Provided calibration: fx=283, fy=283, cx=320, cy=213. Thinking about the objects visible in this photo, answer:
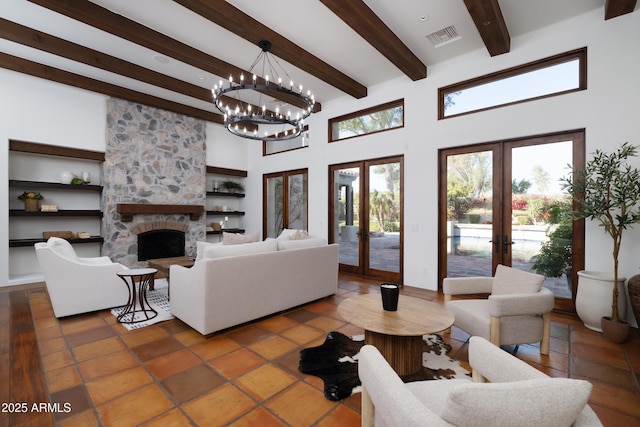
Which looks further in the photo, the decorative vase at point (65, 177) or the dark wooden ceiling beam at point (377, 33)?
the decorative vase at point (65, 177)

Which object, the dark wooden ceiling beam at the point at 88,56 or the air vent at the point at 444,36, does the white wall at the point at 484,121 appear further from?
the dark wooden ceiling beam at the point at 88,56

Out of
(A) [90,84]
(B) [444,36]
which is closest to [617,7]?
(B) [444,36]

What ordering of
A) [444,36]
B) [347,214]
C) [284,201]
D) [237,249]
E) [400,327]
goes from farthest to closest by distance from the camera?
[284,201] < [347,214] < [444,36] < [237,249] < [400,327]

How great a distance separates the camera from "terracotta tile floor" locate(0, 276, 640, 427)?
6.04 ft

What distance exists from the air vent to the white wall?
0.55m

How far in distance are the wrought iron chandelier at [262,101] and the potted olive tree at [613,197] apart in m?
3.39

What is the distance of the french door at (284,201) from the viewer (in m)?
6.84

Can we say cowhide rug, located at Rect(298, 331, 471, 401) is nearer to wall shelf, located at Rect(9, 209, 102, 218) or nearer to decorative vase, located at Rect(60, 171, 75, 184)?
wall shelf, located at Rect(9, 209, 102, 218)

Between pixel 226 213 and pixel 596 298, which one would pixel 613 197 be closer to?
pixel 596 298

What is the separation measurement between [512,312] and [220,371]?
98.2 inches

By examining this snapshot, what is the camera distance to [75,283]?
3.44m

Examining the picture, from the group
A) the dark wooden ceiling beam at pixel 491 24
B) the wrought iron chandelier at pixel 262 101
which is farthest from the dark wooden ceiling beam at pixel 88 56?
the dark wooden ceiling beam at pixel 491 24

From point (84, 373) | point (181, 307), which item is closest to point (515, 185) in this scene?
point (181, 307)

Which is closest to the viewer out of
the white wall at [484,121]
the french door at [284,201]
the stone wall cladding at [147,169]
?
the white wall at [484,121]
